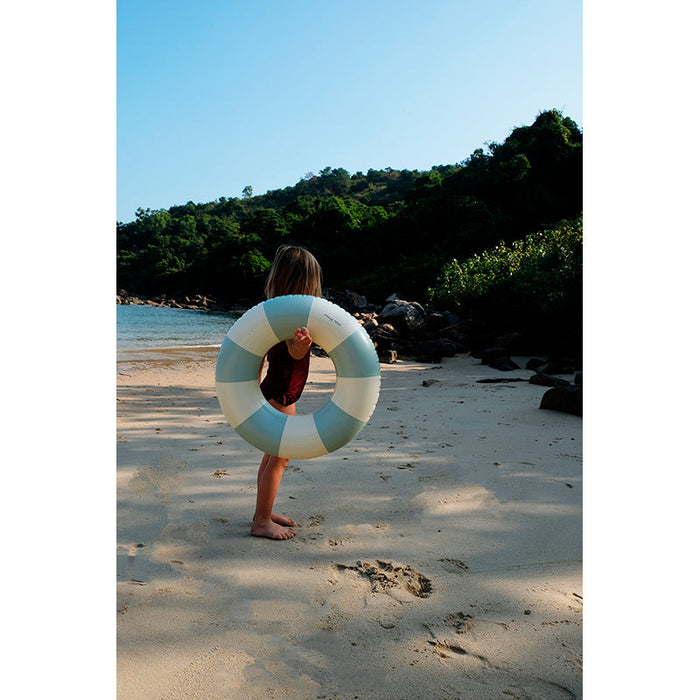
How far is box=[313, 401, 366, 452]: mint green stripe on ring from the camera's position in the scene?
85.8 inches

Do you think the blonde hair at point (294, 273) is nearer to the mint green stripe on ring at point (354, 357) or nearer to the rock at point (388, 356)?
the mint green stripe on ring at point (354, 357)

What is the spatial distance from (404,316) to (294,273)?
29.6 ft

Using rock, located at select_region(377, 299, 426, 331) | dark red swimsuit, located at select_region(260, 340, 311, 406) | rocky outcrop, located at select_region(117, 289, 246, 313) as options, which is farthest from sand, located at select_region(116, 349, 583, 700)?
rocky outcrop, located at select_region(117, 289, 246, 313)

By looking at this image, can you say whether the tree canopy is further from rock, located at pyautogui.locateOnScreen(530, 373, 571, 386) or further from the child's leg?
the child's leg

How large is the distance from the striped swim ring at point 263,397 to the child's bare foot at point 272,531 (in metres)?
0.33

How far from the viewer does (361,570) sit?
1979mm

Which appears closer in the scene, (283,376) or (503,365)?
(283,376)

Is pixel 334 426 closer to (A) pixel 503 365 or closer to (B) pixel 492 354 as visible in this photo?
(A) pixel 503 365

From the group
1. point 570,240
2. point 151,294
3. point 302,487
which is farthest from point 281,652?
point 151,294

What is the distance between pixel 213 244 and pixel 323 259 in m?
16.4

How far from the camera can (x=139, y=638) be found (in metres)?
1.57

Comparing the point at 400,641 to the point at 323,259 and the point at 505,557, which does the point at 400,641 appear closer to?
the point at 505,557

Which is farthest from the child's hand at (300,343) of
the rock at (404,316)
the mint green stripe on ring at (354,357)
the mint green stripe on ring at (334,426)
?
the rock at (404,316)

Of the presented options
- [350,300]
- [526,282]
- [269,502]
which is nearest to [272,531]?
[269,502]
